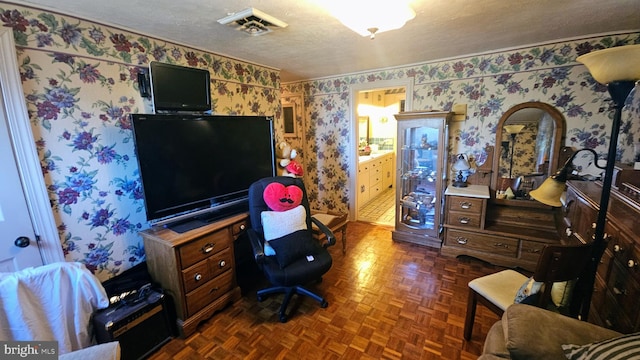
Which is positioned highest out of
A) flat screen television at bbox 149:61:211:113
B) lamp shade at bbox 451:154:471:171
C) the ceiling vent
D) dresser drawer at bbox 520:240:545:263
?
the ceiling vent

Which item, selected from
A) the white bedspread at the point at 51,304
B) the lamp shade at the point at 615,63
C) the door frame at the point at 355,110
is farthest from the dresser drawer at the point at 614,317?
the white bedspread at the point at 51,304

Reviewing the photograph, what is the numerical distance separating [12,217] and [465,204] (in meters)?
3.53

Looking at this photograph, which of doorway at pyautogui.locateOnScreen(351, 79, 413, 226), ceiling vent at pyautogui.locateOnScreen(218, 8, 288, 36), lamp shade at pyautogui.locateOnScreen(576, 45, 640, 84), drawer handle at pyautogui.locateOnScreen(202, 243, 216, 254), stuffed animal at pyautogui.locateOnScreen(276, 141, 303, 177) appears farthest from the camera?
doorway at pyautogui.locateOnScreen(351, 79, 413, 226)

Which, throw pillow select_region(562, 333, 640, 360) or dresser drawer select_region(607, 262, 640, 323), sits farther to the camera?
dresser drawer select_region(607, 262, 640, 323)

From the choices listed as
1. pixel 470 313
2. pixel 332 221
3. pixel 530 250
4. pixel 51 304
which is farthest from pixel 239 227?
pixel 530 250

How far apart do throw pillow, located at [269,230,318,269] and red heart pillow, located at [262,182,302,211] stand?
0.24 metres

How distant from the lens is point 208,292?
1990 mm

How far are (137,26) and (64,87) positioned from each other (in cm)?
62

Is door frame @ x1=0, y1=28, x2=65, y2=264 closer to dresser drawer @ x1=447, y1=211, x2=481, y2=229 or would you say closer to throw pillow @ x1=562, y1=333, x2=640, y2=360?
throw pillow @ x1=562, y1=333, x2=640, y2=360

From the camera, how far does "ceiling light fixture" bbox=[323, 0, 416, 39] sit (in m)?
1.35

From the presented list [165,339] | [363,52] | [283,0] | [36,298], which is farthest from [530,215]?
[36,298]

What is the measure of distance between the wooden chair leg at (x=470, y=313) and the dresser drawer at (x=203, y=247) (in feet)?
5.82

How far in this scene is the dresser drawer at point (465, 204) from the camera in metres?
2.72

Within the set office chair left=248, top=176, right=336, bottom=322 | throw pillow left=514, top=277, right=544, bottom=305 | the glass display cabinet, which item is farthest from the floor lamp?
the glass display cabinet
